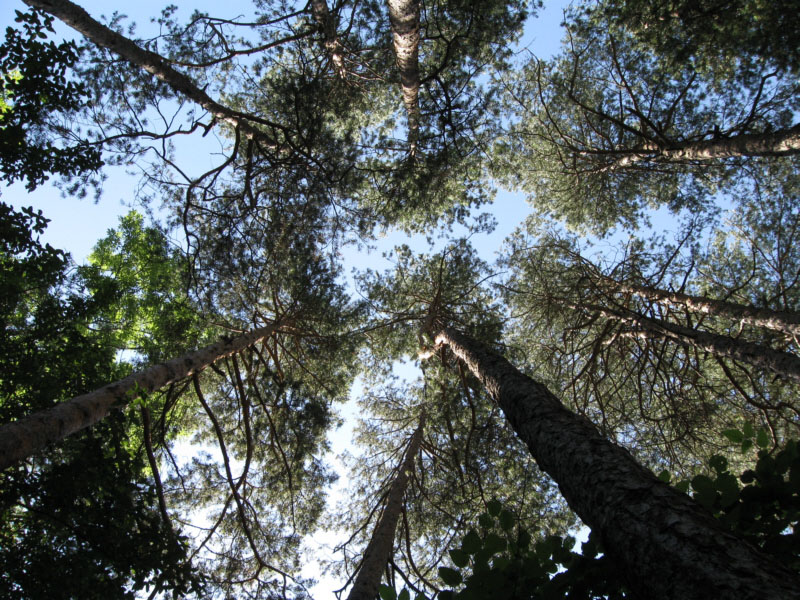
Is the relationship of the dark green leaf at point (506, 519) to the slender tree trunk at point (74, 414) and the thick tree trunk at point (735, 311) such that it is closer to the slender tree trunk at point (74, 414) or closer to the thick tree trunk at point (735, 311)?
the slender tree trunk at point (74, 414)

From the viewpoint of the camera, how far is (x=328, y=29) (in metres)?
6.66

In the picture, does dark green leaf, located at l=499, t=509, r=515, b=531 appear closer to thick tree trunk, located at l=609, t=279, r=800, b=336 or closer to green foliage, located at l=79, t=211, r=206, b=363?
thick tree trunk, located at l=609, t=279, r=800, b=336

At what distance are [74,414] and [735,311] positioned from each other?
8.84 meters

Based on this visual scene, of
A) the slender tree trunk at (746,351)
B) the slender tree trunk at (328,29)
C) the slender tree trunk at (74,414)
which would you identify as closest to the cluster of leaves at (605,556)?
the slender tree trunk at (74,414)

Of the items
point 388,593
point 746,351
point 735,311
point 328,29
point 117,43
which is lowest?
point 388,593

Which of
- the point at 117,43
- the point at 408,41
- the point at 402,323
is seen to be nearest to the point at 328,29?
the point at 408,41

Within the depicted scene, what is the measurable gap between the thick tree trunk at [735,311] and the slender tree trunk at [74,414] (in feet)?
24.7

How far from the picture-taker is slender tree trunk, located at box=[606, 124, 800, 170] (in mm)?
5660

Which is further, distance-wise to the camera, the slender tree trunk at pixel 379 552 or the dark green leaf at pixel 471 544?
the slender tree trunk at pixel 379 552

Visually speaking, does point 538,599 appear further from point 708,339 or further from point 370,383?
point 370,383

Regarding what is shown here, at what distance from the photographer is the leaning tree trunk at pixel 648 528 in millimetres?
1296

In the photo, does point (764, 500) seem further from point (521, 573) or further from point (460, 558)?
point (460, 558)

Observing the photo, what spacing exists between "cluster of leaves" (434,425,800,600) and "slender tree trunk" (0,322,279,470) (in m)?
3.04

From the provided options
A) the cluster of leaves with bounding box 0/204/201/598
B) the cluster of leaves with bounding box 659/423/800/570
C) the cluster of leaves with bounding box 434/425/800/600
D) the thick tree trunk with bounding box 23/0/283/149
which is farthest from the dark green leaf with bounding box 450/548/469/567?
→ the thick tree trunk with bounding box 23/0/283/149
